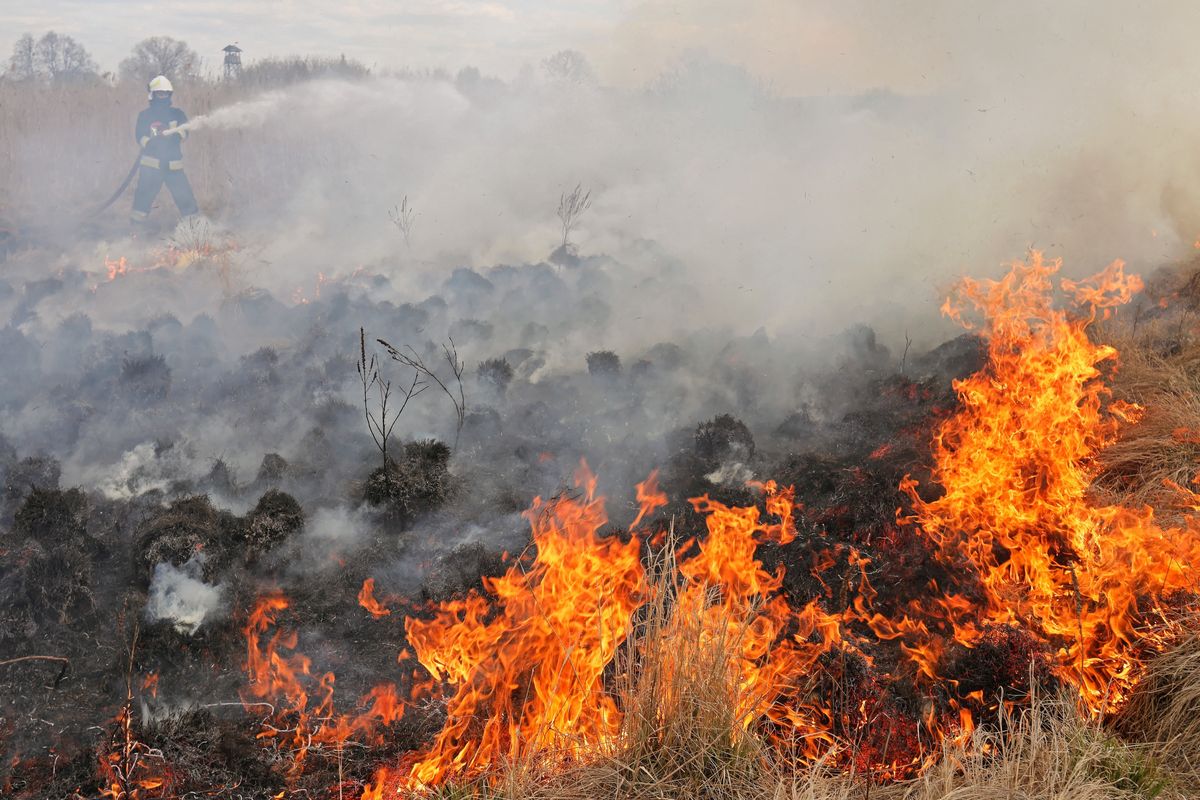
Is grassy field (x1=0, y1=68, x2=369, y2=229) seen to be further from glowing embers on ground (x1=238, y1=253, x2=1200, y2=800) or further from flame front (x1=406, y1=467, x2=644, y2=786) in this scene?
glowing embers on ground (x1=238, y1=253, x2=1200, y2=800)

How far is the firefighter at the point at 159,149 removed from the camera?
15297mm

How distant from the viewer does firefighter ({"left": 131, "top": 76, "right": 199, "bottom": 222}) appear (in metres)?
15.3

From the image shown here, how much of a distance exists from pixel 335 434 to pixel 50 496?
2.48 metres

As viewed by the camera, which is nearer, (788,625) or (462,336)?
(788,625)

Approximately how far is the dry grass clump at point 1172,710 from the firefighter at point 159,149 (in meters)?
16.6

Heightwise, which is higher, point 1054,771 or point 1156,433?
point 1156,433

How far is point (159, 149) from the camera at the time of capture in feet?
50.4

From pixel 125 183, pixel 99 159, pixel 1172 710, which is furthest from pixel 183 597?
pixel 99 159

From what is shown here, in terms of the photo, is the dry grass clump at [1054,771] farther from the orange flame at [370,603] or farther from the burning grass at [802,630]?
the orange flame at [370,603]

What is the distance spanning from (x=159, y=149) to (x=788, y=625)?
15094 mm

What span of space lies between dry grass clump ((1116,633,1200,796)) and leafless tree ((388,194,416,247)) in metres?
13.4

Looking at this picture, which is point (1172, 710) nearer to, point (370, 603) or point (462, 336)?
point (370, 603)

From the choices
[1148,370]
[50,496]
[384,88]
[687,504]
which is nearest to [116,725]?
[50,496]

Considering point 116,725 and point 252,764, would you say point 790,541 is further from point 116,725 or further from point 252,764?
point 116,725
